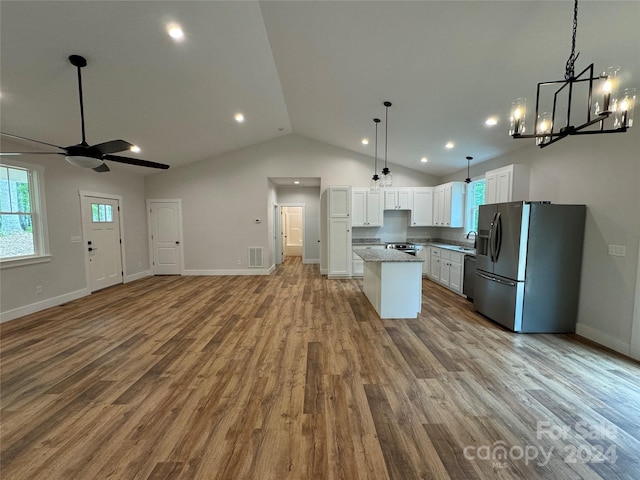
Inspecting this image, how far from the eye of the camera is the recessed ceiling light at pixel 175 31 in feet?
9.31

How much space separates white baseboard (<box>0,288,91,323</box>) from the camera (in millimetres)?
4023

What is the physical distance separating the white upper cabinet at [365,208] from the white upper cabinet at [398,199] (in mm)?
210

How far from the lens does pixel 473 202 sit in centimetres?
597

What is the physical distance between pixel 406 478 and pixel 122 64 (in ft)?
15.8

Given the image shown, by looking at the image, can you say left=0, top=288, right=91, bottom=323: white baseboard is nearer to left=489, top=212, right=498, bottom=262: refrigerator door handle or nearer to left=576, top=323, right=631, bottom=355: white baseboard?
left=489, top=212, right=498, bottom=262: refrigerator door handle

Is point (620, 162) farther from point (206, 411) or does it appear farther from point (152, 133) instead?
point (152, 133)

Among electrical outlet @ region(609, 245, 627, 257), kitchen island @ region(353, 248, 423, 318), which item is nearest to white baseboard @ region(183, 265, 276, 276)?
kitchen island @ region(353, 248, 423, 318)

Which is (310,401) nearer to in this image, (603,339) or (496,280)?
(496,280)

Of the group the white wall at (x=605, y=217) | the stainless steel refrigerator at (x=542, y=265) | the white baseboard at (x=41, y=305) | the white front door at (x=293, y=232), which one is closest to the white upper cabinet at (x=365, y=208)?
the stainless steel refrigerator at (x=542, y=265)

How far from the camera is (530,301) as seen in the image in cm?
354

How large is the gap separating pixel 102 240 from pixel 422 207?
25.2 ft

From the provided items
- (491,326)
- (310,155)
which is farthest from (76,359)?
(310,155)

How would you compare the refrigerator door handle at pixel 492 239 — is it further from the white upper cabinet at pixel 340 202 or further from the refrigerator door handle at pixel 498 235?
the white upper cabinet at pixel 340 202

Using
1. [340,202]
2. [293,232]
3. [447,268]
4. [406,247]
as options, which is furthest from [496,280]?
[293,232]
